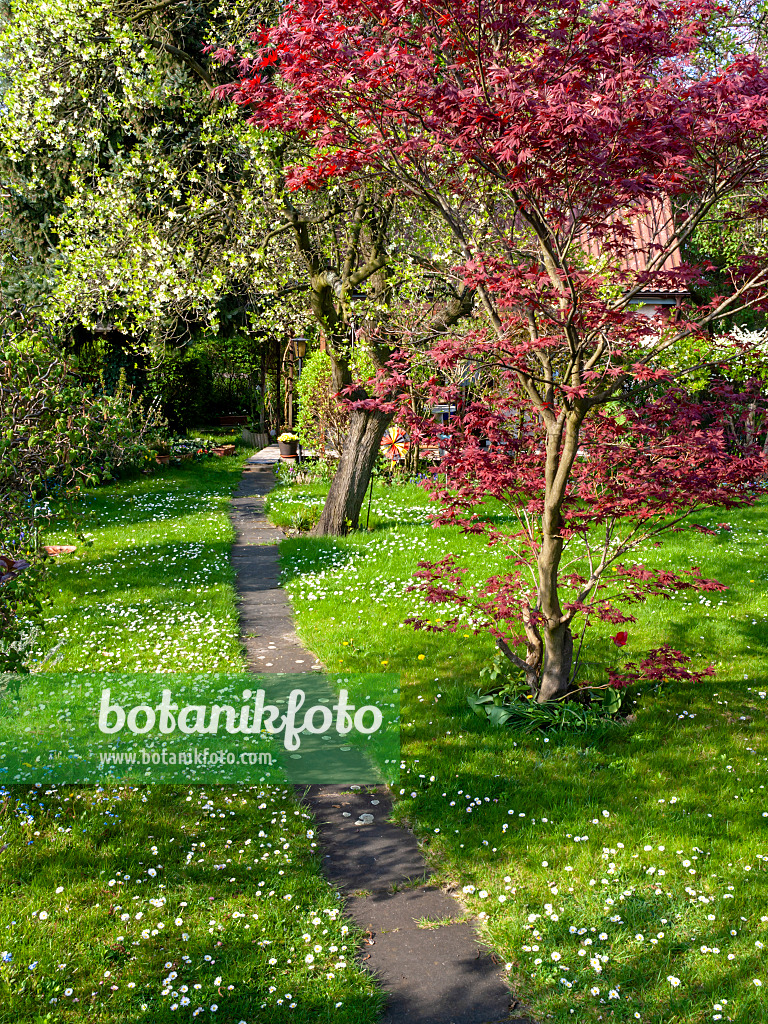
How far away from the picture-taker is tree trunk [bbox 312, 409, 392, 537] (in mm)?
11781

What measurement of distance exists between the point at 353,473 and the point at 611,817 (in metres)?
7.64

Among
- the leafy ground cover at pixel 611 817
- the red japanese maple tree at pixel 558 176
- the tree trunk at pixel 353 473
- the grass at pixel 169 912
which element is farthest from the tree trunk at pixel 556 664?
the tree trunk at pixel 353 473

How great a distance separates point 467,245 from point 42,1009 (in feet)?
15.8

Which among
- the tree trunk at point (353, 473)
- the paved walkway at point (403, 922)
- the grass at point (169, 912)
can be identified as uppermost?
the tree trunk at point (353, 473)

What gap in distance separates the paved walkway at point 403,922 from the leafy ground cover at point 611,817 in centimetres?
12

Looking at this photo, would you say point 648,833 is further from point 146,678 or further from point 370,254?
point 370,254

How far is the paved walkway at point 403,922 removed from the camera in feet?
11.4

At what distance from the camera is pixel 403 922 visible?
4023 millimetres

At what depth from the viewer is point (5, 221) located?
1819cm

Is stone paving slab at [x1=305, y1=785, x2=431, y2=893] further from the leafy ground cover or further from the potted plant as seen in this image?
the potted plant

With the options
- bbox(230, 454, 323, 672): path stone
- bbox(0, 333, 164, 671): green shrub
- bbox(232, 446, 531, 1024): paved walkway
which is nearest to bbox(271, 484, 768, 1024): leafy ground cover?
bbox(232, 446, 531, 1024): paved walkway

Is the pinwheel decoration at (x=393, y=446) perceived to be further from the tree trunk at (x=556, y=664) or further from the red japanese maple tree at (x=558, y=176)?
the tree trunk at (x=556, y=664)

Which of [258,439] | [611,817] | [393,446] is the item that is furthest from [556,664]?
[258,439]

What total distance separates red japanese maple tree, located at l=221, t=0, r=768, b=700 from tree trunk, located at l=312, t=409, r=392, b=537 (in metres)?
5.42
